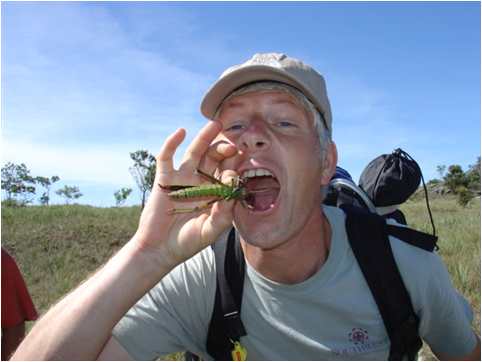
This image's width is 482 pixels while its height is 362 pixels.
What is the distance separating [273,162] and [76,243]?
13732 mm

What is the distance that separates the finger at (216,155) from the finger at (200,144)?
0.05 metres

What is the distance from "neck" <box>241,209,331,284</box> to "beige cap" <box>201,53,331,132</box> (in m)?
0.85

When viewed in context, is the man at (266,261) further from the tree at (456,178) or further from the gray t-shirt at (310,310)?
Answer: the tree at (456,178)

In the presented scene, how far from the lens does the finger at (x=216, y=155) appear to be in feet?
9.07

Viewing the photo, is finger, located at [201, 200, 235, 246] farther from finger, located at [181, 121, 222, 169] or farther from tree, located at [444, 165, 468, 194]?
tree, located at [444, 165, 468, 194]

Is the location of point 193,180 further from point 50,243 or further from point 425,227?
point 50,243

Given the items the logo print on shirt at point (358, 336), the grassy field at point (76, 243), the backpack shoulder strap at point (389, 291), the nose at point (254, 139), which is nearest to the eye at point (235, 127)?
the nose at point (254, 139)

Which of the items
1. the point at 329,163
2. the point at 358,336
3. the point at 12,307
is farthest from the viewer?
the point at 12,307

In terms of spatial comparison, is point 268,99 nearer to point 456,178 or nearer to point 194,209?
point 194,209

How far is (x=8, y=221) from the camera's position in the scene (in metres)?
17.5

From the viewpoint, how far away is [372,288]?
2.89 meters

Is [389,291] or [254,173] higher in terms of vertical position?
[254,173]

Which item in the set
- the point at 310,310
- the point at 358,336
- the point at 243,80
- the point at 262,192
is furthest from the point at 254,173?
the point at 358,336

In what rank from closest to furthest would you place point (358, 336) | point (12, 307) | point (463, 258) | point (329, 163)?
1. point (358, 336)
2. point (329, 163)
3. point (12, 307)
4. point (463, 258)
